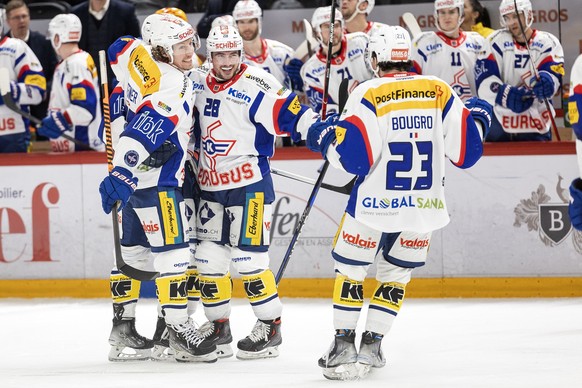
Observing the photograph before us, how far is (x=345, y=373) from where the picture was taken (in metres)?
4.67

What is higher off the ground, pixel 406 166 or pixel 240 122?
pixel 240 122

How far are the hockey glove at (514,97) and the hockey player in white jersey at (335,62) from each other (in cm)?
81

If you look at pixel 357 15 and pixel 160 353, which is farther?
pixel 357 15

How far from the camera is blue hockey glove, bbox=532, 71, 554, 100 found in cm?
693

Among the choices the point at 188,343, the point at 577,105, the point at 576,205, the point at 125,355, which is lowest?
the point at 125,355

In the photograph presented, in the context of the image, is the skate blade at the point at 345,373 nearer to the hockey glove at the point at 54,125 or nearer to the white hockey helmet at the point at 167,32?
the white hockey helmet at the point at 167,32

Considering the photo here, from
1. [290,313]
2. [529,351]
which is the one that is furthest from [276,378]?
[290,313]

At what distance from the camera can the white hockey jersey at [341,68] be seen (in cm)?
727

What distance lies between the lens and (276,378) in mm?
4801

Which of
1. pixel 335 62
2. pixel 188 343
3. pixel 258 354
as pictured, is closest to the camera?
pixel 188 343

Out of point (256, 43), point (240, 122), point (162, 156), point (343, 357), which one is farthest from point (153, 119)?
point (256, 43)

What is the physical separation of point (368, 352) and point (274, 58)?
3220 millimetres

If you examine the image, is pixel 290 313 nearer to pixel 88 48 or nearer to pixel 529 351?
pixel 529 351

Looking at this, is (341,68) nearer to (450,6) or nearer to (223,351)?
(450,6)
